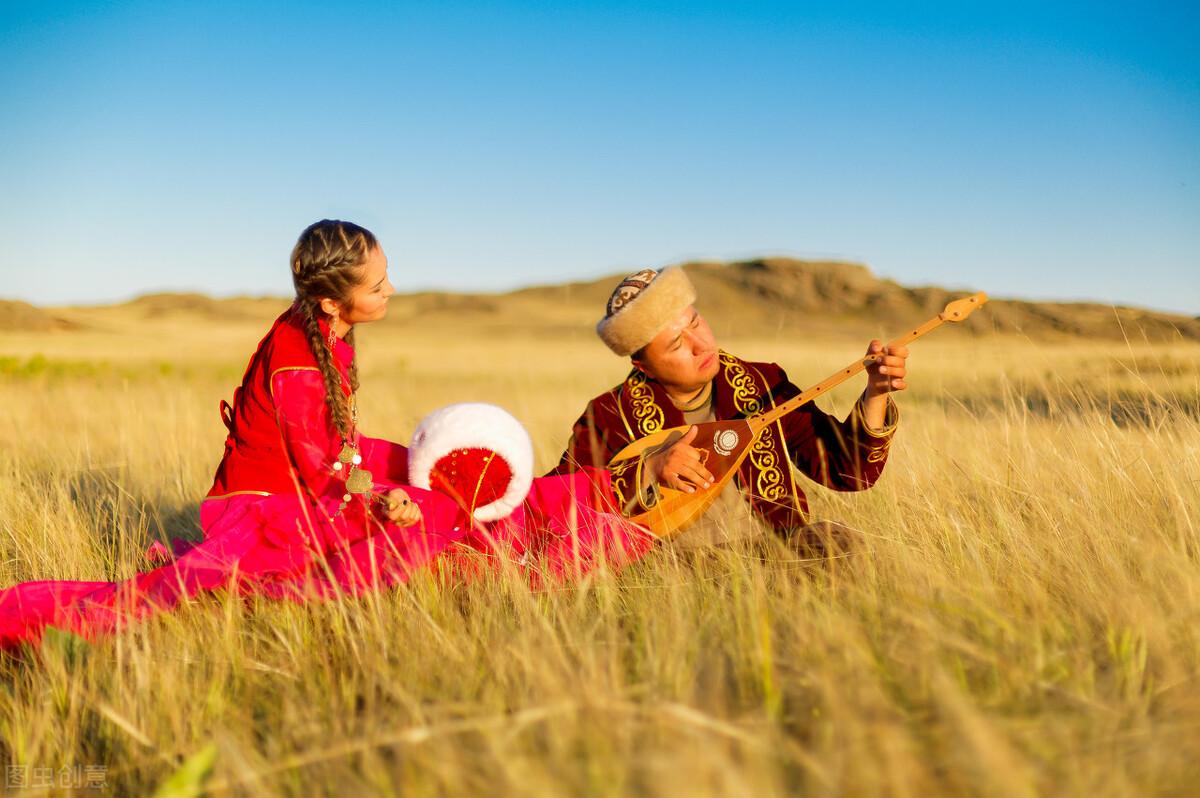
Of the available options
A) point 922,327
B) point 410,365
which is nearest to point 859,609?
point 922,327

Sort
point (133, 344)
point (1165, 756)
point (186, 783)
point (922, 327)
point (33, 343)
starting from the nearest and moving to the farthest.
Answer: point (1165, 756), point (186, 783), point (922, 327), point (33, 343), point (133, 344)

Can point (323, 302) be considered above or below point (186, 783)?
above

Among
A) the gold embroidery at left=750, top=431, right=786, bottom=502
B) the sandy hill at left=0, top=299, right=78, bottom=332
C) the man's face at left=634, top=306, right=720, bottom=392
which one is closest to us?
the man's face at left=634, top=306, right=720, bottom=392

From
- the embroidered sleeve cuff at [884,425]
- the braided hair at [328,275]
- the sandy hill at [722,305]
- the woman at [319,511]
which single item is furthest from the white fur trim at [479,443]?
the sandy hill at [722,305]

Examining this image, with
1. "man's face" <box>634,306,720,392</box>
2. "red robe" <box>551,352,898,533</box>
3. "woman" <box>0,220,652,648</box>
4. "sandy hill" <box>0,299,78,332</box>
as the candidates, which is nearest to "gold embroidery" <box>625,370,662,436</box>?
"red robe" <box>551,352,898,533</box>

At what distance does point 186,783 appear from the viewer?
1.72 metres

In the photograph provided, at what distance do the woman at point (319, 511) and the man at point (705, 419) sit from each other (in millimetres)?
223

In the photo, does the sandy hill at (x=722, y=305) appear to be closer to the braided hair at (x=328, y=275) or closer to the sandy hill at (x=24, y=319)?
the sandy hill at (x=24, y=319)

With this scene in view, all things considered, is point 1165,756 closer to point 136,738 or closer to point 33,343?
point 136,738

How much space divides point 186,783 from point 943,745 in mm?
1414

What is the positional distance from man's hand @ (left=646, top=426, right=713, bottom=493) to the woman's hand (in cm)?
84

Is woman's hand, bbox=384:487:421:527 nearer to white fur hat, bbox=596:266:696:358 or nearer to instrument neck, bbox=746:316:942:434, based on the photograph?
white fur hat, bbox=596:266:696:358

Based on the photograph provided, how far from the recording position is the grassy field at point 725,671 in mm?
1562

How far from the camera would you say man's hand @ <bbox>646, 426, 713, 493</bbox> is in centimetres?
311
